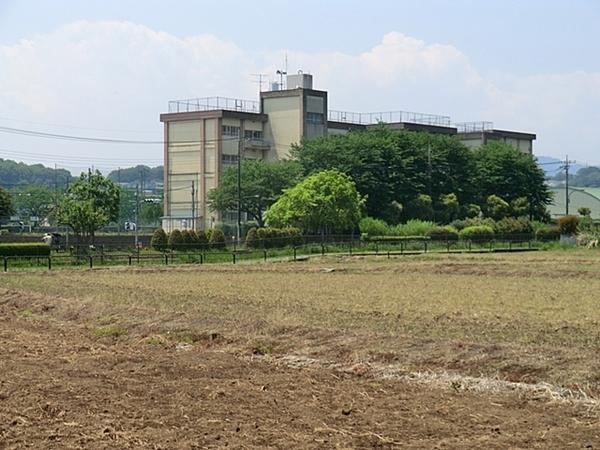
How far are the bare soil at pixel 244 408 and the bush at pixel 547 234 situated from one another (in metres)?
68.3

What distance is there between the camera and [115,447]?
939 cm

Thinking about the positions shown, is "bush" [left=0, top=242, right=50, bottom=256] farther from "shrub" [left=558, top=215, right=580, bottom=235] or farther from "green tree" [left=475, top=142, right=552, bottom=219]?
"green tree" [left=475, top=142, right=552, bottom=219]

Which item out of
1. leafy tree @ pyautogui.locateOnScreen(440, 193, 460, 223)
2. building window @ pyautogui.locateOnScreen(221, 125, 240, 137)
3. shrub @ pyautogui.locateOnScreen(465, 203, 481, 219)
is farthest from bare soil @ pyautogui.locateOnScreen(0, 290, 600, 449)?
building window @ pyautogui.locateOnScreen(221, 125, 240, 137)

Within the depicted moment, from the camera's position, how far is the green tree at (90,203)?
6462cm

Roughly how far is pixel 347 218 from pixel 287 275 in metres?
36.4

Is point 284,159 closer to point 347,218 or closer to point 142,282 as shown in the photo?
point 347,218

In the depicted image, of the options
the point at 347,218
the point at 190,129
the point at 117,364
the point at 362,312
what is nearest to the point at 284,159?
the point at 190,129

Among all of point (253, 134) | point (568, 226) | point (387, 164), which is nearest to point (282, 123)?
point (253, 134)

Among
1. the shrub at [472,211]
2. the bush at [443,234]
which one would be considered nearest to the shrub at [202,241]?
the bush at [443,234]

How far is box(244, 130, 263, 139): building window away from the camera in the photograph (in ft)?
319

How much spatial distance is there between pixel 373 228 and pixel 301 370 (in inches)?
2643

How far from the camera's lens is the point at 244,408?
448 inches

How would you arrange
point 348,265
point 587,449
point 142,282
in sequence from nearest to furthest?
point 587,449, point 142,282, point 348,265

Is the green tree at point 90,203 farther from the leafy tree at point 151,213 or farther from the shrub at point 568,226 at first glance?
the leafy tree at point 151,213
